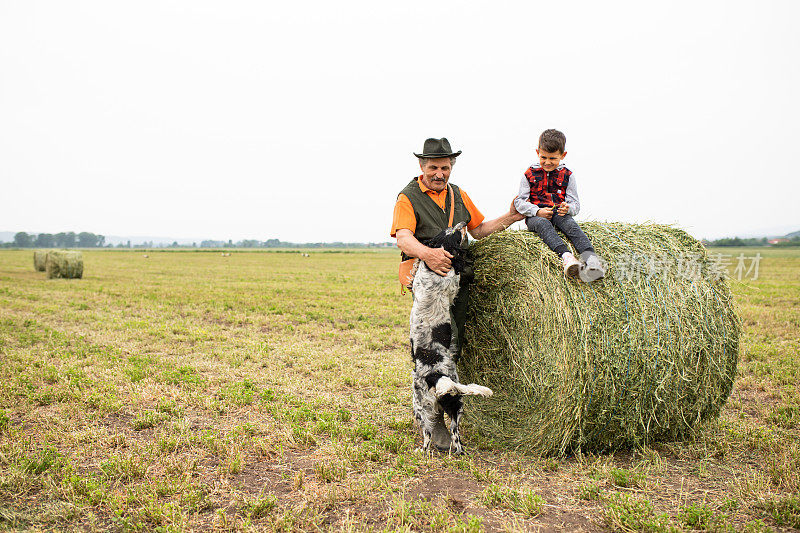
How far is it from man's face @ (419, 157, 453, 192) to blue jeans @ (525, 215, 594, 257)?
0.88m

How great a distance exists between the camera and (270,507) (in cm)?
360

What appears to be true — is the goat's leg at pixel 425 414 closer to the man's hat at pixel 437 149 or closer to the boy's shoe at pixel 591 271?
the boy's shoe at pixel 591 271

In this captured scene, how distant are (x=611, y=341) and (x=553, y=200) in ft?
4.55

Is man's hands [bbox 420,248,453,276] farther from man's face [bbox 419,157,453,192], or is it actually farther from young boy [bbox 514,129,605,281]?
young boy [bbox 514,129,605,281]

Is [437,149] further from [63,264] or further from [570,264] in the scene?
[63,264]

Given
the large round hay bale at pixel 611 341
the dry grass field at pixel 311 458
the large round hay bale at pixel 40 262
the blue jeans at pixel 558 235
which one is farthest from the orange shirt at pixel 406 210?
the large round hay bale at pixel 40 262

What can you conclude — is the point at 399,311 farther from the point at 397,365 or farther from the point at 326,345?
the point at 397,365

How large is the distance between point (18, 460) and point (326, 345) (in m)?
5.09

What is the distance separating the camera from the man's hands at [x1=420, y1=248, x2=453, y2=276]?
448 cm

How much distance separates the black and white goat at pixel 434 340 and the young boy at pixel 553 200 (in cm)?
70

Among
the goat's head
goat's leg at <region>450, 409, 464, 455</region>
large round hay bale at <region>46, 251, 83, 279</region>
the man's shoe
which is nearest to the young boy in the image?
the goat's head

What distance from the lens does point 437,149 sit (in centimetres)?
461

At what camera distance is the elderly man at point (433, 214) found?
4555 mm

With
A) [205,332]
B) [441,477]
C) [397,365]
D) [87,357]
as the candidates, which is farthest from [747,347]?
[87,357]
